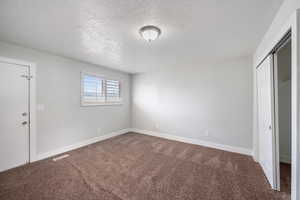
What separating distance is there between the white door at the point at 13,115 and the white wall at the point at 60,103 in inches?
8.0

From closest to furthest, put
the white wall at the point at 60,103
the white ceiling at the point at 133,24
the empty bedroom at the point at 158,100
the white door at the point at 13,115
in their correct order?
the white ceiling at the point at 133,24
the empty bedroom at the point at 158,100
the white door at the point at 13,115
the white wall at the point at 60,103

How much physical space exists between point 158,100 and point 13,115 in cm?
361

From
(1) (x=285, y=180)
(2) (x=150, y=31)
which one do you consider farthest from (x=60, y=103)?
(1) (x=285, y=180)

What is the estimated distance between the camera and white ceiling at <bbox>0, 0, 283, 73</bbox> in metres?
1.41

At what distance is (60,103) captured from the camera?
3.08m

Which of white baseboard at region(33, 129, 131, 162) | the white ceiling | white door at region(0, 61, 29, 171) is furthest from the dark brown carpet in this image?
white door at region(0, 61, 29, 171)

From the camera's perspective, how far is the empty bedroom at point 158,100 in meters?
1.53

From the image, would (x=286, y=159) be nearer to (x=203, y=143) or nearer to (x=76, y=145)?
(x=203, y=143)

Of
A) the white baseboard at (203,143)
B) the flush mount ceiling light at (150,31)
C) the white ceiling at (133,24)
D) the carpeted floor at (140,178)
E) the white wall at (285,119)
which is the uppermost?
the white ceiling at (133,24)

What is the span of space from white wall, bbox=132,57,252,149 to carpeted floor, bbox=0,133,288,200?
2.01 feet

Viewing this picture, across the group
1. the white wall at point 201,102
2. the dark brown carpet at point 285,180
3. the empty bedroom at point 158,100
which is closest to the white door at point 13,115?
the empty bedroom at point 158,100

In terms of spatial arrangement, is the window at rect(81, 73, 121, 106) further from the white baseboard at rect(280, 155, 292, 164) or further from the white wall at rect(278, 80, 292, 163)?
the white baseboard at rect(280, 155, 292, 164)

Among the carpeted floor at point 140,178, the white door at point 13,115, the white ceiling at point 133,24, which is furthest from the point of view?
the white door at point 13,115

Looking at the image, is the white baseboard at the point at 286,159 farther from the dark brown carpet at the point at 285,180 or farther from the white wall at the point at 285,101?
the dark brown carpet at the point at 285,180
